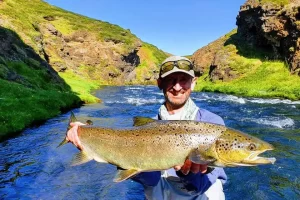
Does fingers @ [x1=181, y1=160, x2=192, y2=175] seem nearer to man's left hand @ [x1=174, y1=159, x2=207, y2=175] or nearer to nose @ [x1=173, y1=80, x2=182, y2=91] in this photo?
man's left hand @ [x1=174, y1=159, x2=207, y2=175]

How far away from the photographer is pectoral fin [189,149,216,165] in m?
3.55

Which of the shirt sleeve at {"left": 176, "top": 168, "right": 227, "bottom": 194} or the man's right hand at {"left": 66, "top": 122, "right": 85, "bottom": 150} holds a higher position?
the man's right hand at {"left": 66, "top": 122, "right": 85, "bottom": 150}

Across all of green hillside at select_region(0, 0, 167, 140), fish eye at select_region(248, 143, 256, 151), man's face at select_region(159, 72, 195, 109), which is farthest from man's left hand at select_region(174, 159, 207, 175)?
green hillside at select_region(0, 0, 167, 140)

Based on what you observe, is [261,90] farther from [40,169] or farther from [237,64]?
[40,169]

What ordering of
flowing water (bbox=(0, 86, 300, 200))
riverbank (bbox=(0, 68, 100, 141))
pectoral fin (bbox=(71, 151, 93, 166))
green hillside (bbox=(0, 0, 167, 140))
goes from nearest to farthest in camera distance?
1. pectoral fin (bbox=(71, 151, 93, 166))
2. flowing water (bbox=(0, 86, 300, 200))
3. riverbank (bbox=(0, 68, 100, 141))
4. green hillside (bbox=(0, 0, 167, 140))

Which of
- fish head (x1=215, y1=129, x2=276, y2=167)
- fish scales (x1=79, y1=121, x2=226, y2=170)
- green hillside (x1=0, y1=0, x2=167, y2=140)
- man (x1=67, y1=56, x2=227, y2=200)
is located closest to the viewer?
fish head (x1=215, y1=129, x2=276, y2=167)

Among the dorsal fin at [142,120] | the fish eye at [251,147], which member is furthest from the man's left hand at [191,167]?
the dorsal fin at [142,120]

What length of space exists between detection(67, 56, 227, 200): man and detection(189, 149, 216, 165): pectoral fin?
24.6 inches

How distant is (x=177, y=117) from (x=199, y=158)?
118 centimetres

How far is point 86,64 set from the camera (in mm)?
107250

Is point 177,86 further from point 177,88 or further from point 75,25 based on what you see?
point 75,25

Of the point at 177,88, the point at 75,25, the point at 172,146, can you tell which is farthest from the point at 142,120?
the point at 75,25

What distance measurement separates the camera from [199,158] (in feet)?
11.8

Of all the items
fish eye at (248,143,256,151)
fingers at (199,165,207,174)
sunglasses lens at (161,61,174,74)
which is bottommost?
fingers at (199,165,207,174)
